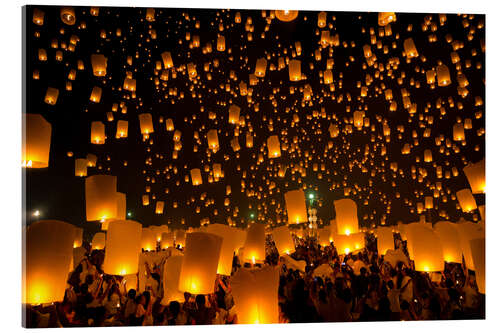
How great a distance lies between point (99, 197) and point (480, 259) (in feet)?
10.8

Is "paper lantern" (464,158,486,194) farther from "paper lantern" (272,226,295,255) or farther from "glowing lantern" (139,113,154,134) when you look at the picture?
"glowing lantern" (139,113,154,134)

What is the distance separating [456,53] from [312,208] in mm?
10643

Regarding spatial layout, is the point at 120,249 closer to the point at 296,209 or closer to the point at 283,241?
the point at 296,209

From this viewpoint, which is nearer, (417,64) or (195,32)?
(195,32)

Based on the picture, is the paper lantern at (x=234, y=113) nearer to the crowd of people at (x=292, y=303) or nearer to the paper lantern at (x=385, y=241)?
the crowd of people at (x=292, y=303)

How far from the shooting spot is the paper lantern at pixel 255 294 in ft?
8.54

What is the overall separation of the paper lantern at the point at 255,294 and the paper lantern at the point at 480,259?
1.85 m

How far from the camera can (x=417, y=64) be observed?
554cm

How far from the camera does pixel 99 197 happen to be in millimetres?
3342

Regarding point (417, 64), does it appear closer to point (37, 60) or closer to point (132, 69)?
point (132, 69)

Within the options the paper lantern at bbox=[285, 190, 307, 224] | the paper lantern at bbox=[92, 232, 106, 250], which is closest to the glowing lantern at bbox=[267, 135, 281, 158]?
the paper lantern at bbox=[285, 190, 307, 224]

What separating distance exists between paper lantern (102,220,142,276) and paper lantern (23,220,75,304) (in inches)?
23.4

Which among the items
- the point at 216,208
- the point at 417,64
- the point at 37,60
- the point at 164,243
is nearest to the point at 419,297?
the point at 417,64

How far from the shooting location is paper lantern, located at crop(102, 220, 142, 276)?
3.11 meters
